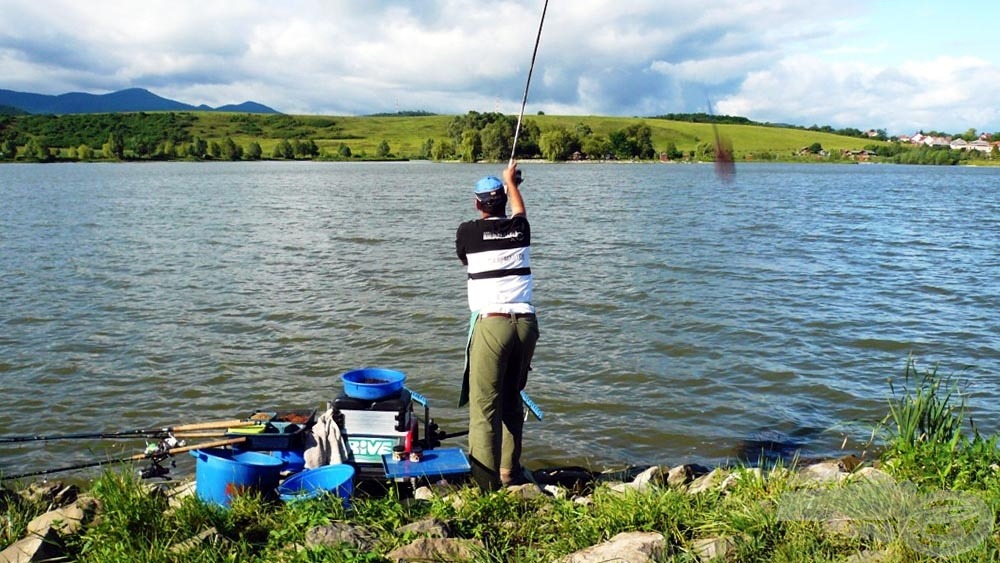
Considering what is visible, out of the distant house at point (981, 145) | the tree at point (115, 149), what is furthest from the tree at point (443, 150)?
the distant house at point (981, 145)

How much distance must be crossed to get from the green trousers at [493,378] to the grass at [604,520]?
515 mm

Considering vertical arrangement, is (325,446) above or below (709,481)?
above

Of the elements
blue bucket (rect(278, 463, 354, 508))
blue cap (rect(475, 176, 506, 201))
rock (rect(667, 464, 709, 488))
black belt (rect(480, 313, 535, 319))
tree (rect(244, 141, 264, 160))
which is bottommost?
rock (rect(667, 464, 709, 488))

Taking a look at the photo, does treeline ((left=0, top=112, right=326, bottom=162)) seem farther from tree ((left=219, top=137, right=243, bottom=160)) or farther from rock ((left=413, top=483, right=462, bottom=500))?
rock ((left=413, top=483, right=462, bottom=500))

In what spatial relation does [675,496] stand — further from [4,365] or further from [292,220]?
[292,220]

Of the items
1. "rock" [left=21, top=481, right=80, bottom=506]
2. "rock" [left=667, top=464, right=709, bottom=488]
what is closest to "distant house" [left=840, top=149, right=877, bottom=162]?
"rock" [left=667, top=464, right=709, bottom=488]

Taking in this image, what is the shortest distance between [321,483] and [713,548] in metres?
3.19

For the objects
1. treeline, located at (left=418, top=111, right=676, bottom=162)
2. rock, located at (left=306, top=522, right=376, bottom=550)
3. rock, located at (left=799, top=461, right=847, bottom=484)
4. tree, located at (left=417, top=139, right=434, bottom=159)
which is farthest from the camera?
tree, located at (left=417, top=139, right=434, bottom=159)

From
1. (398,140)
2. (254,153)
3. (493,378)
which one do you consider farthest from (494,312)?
(398,140)

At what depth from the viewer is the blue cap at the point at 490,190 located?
6.29 m

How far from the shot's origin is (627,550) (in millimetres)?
4312

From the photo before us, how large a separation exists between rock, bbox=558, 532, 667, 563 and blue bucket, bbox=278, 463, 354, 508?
6.63ft

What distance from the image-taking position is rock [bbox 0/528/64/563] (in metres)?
4.55

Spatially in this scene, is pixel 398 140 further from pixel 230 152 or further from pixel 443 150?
pixel 443 150
